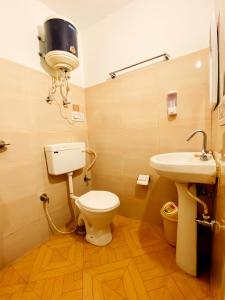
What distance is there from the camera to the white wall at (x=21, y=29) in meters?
1.14

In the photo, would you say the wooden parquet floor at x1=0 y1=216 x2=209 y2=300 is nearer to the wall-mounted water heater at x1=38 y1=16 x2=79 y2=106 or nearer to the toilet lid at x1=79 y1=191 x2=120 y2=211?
the toilet lid at x1=79 y1=191 x2=120 y2=211

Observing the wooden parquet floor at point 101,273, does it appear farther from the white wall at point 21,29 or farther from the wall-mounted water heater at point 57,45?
the white wall at point 21,29

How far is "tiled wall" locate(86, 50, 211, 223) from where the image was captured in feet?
4.15

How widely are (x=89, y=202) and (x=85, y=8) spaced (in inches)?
72.3

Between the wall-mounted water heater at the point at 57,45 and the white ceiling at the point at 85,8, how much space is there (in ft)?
1.06

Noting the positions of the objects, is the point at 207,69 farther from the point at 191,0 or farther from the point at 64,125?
the point at 64,125

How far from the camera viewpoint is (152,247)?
1302mm

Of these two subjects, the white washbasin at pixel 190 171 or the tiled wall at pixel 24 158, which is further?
the tiled wall at pixel 24 158

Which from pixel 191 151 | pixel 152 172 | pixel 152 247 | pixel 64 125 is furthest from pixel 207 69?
pixel 152 247

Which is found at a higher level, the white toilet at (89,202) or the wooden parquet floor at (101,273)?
the white toilet at (89,202)

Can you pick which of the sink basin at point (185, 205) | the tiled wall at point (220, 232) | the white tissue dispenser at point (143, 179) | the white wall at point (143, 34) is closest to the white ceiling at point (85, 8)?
the white wall at point (143, 34)

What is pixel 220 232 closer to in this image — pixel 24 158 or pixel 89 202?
pixel 89 202

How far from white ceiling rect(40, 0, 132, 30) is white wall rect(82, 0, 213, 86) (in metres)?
0.06

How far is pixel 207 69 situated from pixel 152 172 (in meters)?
0.98
